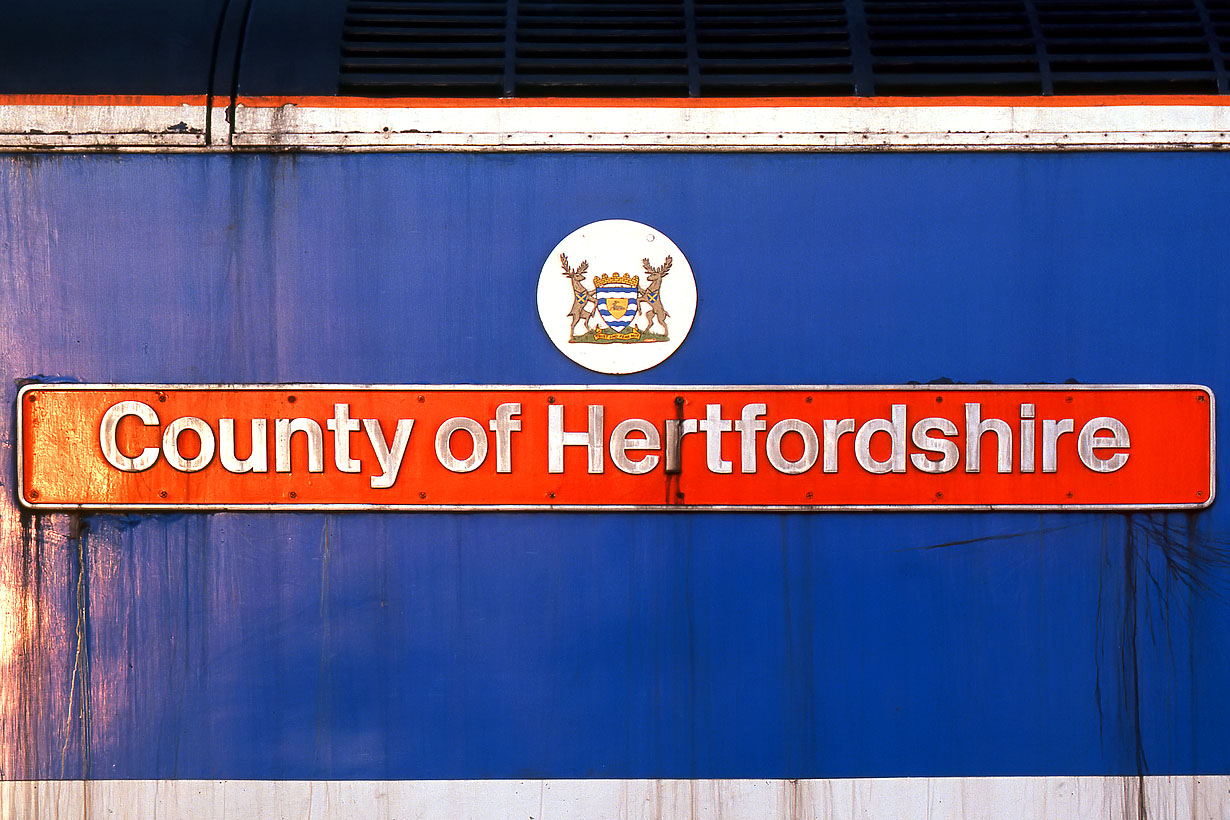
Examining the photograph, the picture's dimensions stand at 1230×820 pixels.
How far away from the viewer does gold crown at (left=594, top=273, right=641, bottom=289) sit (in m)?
1.89

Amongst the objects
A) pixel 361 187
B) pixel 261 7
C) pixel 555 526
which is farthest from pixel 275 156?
pixel 555 526

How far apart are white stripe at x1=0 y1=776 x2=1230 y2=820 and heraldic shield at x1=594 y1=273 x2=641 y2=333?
101 centimetres

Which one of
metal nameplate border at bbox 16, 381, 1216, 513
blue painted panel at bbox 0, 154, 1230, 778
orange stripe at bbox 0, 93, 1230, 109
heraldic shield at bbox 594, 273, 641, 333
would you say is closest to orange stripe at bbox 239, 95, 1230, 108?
orange stripe at bbox 0, 93, 1230, 109

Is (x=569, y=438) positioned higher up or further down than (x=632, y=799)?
higher up

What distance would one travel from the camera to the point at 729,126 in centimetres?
190

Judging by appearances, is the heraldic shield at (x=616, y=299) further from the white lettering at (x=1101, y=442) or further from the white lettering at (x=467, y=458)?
the white lettering at (x=1101, y=442)

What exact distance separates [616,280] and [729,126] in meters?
0.42

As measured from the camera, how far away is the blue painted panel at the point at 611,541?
1899mm

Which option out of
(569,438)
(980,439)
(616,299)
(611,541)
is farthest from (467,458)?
(980,439)

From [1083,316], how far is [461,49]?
1515 millimetres

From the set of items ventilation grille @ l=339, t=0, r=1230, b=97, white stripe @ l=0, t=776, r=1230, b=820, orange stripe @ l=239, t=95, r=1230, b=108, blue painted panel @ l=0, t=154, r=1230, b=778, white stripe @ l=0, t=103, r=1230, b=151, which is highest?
ventilation grille @ l=339, t=0, r=1230, b=97

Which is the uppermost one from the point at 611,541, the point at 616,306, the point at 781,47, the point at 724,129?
the point at 781,47

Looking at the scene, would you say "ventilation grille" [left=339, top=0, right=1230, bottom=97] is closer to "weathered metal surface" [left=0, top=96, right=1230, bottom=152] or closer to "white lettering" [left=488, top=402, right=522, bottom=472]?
"weathered metal surface" [left=0, top=96, right=1230, bottom=152]

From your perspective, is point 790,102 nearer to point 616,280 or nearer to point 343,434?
point 616,280
